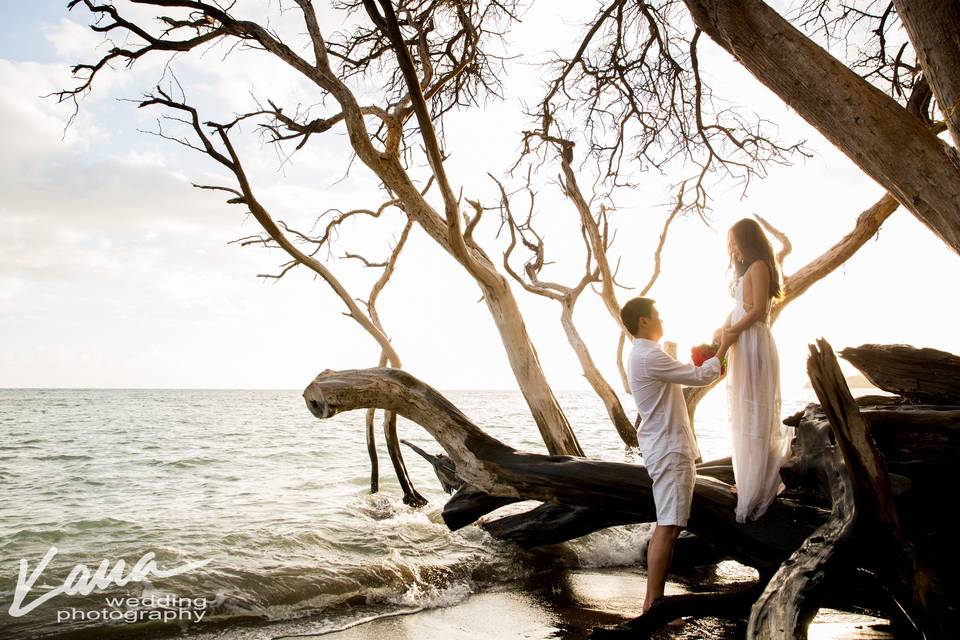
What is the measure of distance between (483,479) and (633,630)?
5.72 feet

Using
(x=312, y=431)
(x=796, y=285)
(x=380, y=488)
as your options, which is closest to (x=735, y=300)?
(x=796, y=285)

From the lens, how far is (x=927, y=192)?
10.6ft

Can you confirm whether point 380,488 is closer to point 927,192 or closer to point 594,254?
point 594,254

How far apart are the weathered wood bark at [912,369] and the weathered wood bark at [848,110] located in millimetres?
666

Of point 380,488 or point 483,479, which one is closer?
point 483,479

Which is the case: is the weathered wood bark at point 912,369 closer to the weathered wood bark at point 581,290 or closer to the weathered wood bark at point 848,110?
the weathered wood bark at point 848,110

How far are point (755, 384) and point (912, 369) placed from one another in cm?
84

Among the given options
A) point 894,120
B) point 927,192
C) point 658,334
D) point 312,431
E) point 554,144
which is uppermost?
point 554,144

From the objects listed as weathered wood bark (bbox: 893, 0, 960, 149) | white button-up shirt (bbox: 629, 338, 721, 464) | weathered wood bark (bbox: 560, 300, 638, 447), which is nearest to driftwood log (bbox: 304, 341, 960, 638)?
white button-up shirt (bbox: 629, 338, 721, 464)

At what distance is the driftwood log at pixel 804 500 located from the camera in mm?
2844

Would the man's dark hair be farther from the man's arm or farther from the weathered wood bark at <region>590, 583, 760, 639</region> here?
the weathered wood bark at <region>590, 583, 760, 639</region>

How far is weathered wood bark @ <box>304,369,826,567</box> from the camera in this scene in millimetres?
3832

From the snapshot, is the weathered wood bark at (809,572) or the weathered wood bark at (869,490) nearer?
the weathered wood bark at (809,572)

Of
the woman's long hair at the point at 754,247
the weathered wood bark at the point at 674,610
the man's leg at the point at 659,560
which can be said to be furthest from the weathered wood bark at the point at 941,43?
the weathered wood bark at the point at 674,610
